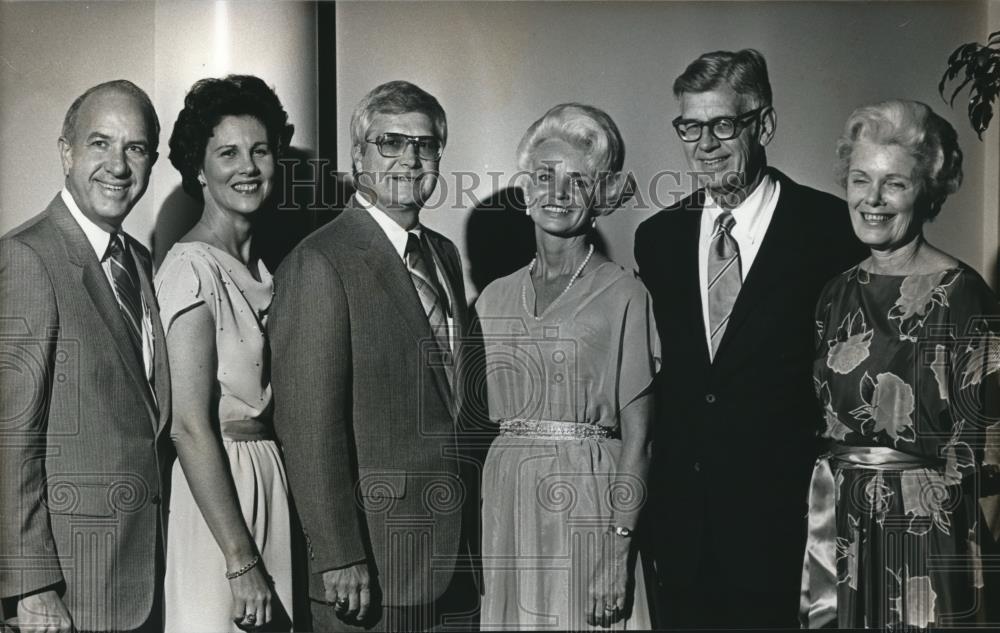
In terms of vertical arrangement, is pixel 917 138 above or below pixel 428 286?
above

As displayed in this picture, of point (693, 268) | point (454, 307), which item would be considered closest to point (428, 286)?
point (454, 307)

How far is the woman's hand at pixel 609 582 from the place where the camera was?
3871mm

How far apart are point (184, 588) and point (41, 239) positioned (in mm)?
1257

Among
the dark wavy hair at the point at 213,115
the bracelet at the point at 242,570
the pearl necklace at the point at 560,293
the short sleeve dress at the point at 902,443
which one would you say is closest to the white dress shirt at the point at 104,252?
the dark wavy hair at the point at 213,115

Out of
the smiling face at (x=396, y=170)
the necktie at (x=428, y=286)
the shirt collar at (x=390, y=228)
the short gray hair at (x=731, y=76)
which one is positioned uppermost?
the short gray hair at (x=731, y=76)

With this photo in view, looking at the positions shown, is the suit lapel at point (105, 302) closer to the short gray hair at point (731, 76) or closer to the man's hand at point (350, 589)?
the man's hand at point (350, 589)

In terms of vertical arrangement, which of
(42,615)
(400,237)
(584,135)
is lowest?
(42,615)

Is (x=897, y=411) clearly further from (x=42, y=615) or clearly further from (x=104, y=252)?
(x=42, y=615)

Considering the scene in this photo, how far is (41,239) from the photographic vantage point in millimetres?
3873

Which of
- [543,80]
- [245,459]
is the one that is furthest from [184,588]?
[543,80]

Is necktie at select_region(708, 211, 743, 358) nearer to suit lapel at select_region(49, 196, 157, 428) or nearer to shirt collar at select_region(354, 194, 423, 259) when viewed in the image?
shirt collar at select_region(354, 194, 423, 259)

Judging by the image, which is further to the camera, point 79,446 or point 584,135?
point 584,135

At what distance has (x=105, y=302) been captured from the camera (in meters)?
A: 3.84

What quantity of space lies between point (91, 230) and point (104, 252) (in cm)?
9
